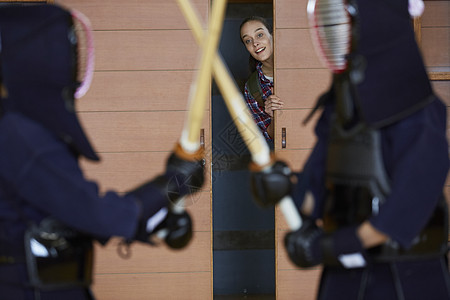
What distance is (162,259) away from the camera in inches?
116

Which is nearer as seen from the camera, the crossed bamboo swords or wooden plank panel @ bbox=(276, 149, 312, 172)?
the crossed bamboo swords

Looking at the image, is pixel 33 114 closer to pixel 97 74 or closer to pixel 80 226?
pixel 80 226

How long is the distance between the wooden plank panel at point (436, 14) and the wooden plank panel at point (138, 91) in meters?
1.42

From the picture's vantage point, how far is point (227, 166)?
3525mm

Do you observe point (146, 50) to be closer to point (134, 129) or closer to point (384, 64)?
point (134, 129)

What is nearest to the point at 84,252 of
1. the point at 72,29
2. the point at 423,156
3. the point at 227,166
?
the point at 72,29

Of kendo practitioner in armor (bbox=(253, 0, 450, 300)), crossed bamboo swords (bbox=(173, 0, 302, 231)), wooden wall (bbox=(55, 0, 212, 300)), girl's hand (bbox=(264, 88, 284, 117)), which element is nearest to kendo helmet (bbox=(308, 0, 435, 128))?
kendo practitioner in armor (bbox=(253, 0, 450, 300))

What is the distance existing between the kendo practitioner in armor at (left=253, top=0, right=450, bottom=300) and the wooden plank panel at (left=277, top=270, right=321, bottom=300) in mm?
1676

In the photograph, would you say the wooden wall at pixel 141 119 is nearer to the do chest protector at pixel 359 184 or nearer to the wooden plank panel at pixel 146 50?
the wooden plank panel at pixel 146 50

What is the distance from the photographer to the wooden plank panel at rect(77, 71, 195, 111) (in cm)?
290

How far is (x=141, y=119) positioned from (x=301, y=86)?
939 millimetres

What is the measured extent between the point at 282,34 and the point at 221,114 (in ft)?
2.76

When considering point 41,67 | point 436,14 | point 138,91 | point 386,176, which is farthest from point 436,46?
point 41,67

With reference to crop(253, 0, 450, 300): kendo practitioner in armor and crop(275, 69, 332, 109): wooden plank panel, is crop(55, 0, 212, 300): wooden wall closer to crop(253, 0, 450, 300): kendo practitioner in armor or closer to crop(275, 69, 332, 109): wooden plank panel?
crop(275, 69, 332, 109): wooden plank panel
